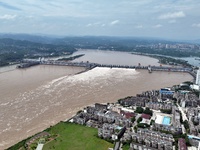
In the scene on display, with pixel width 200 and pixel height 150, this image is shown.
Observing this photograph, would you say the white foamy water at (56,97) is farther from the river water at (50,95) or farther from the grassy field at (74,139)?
the grassy field at (74,139)

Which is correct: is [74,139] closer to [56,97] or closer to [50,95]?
[56,97]

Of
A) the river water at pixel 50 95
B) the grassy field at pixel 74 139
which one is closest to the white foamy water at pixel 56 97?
the river water at pixel 50 95

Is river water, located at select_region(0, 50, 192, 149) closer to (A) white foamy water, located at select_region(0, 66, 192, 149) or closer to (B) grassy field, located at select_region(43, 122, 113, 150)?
(A) white foamy water, located at select_region(0, 66, 192, 149)

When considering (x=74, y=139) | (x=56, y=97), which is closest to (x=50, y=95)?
(x=56, y=97)

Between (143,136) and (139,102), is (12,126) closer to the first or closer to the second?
(143,136)

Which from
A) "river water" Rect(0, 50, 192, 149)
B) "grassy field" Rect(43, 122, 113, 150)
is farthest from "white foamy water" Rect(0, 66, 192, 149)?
"grassy field" Rect(43, 122, 113, 150)
